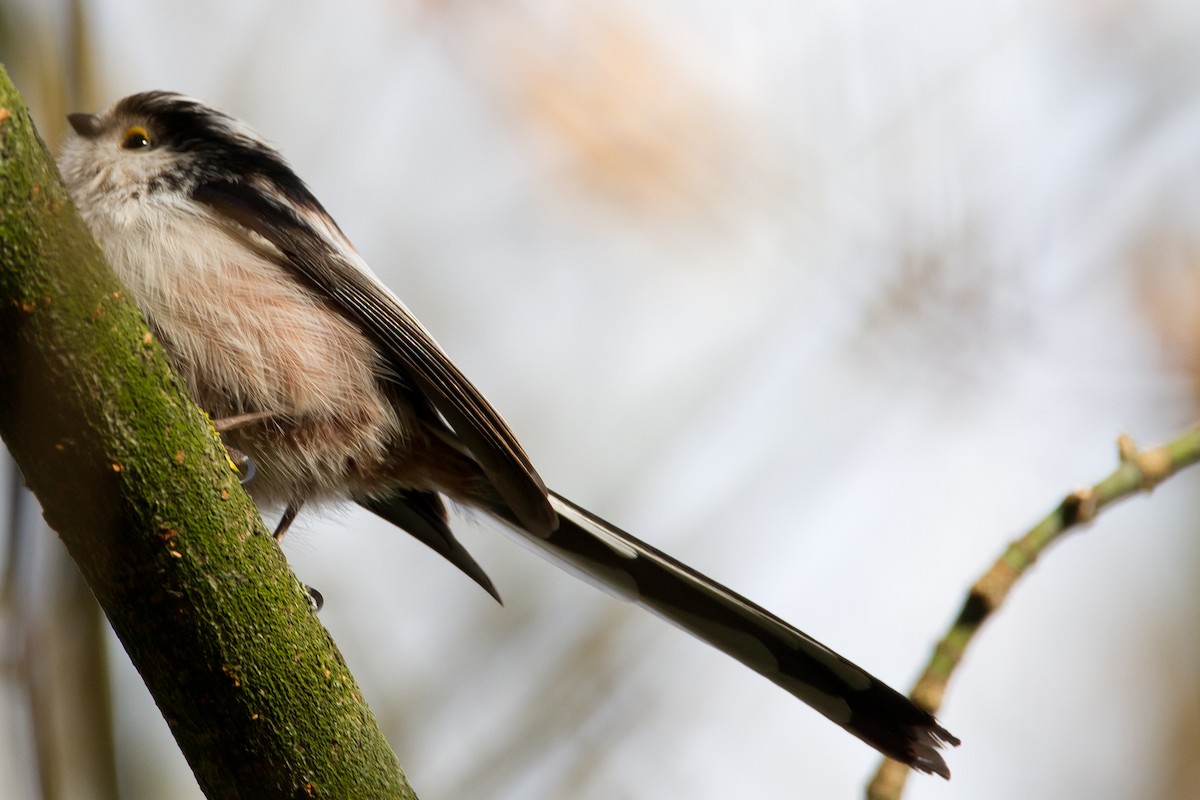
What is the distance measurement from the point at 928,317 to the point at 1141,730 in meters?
1.82

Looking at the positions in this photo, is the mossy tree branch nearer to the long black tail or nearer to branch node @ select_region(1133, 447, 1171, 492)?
the long black tail

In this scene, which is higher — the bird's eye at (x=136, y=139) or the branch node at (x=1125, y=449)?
the branch node at (x=1125, y=449)

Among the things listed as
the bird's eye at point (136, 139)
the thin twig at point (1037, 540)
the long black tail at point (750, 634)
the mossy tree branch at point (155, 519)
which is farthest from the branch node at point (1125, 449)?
the bird's eye at point (136, 139)

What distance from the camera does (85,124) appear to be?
296cm

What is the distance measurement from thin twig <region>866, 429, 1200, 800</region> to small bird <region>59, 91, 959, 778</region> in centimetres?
9

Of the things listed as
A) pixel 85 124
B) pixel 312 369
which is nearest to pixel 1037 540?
pixel 312 369

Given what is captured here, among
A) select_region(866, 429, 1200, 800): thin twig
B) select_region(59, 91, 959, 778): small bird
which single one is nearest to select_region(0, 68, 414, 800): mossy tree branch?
select_region(59, 91, 959, 778): small bird

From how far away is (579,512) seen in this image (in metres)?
2.92

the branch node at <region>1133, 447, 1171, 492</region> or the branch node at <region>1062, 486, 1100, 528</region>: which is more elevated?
the branch node at <region>1133, 447, 1171, 492</region>

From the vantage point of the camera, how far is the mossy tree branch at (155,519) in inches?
62.7

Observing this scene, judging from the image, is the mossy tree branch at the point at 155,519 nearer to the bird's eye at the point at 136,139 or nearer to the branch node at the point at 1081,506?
the bird's eye at the point at 136,139

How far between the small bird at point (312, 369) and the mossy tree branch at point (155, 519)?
2.86ft

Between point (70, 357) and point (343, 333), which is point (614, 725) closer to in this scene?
point (343, 333)

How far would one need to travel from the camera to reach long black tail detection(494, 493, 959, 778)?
2447mm
